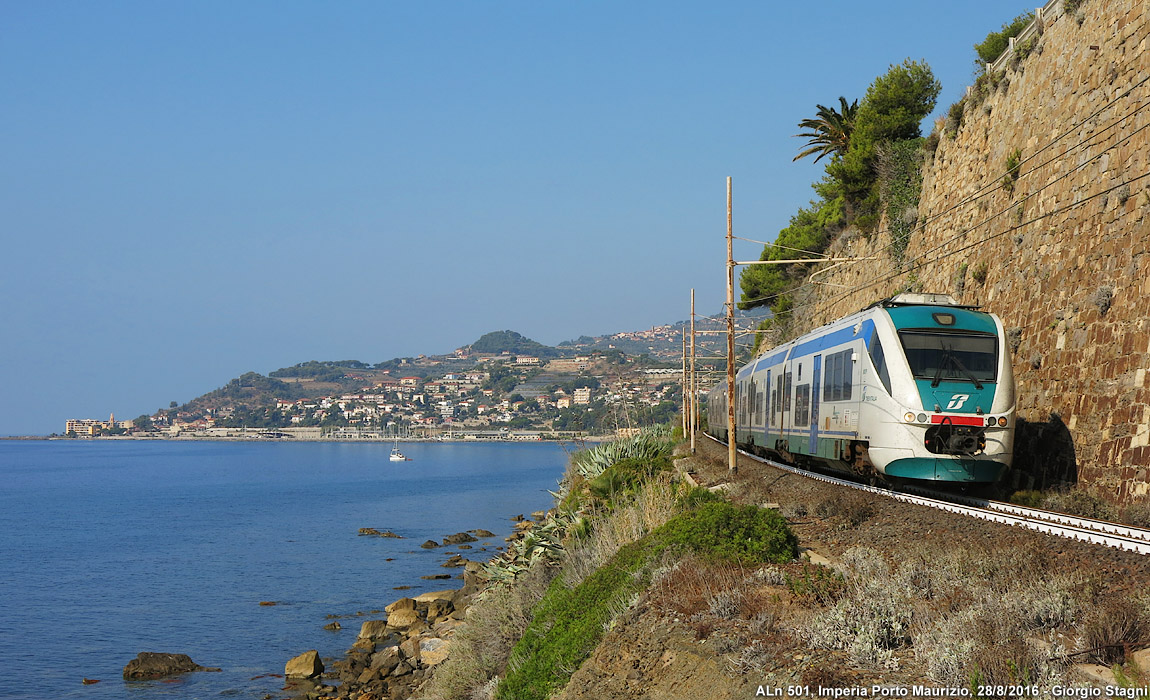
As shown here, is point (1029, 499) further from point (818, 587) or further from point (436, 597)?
point (436, 597)

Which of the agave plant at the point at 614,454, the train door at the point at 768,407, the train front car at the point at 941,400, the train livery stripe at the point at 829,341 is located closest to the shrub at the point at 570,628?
the train front car at the point at 941,400

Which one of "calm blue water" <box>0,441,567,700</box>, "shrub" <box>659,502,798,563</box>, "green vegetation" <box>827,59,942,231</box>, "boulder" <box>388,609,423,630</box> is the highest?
"green vegetation" <box>827,59,942,231</box>

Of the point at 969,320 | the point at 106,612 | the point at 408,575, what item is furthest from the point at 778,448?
the point at 106,612

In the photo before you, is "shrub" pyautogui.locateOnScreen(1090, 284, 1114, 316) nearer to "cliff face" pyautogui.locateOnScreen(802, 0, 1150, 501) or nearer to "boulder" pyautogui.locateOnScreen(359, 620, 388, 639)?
"cliff face" pyautogui.locateOnScreen(802, 0, 1150, 501)

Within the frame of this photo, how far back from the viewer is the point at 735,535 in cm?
998

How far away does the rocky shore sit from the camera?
21077mm

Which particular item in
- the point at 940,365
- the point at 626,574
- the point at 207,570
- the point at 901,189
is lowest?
the point at 207,570

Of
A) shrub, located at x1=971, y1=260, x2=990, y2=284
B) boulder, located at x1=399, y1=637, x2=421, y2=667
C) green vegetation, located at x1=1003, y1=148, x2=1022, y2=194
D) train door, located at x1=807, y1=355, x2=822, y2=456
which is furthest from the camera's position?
shrub, located at x1=971, y1=260, x2=990, y2=284

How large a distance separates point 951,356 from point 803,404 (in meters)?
5.91

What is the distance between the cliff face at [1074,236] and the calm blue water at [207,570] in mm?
17942

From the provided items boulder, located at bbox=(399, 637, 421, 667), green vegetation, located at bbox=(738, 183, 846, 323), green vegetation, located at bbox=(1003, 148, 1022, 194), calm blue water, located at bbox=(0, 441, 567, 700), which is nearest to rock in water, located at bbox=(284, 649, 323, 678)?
calm blue water, located at bbox=(0, 441, 567, 700)

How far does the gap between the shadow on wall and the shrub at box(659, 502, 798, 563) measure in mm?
8653

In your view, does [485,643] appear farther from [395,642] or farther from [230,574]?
[230,574]

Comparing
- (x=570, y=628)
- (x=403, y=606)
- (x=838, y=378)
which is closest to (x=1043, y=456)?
(x=838, y=378)
